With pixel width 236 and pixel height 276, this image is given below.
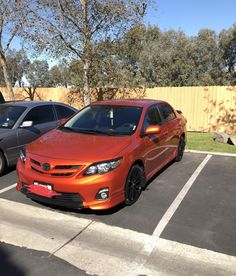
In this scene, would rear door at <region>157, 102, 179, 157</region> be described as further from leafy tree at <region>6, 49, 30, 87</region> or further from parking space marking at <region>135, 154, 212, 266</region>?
leafy tree at <region>6, 49, 30, 87</region>

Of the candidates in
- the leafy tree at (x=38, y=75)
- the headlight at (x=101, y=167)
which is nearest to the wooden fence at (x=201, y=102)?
the headlight at (x=101, y=167)

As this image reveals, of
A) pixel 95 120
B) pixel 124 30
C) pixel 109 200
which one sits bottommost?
pixel 109 200

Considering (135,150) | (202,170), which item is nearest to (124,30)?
(202,170)

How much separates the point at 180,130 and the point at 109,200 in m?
3.78

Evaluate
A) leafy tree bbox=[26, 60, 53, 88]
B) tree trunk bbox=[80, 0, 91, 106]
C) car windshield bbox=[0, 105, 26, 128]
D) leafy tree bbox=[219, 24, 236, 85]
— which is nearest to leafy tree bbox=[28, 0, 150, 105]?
tree trunk bbox=[80, 0, 91, 106]

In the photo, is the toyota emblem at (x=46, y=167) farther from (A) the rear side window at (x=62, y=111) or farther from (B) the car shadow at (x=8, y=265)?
(A) the rear side window at (x=62, y=111)

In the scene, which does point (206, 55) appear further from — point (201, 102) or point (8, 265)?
point (8, 265)

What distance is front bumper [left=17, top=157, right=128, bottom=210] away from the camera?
456 cm

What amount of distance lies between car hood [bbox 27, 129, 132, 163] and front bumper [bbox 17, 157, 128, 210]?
0.27 metres

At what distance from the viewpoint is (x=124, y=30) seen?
14797 mm

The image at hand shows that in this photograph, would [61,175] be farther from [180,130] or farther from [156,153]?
[180,130]

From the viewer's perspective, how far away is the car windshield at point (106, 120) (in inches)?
227

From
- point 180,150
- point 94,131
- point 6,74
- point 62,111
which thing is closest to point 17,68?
point 6,74

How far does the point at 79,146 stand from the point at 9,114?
331 cm
